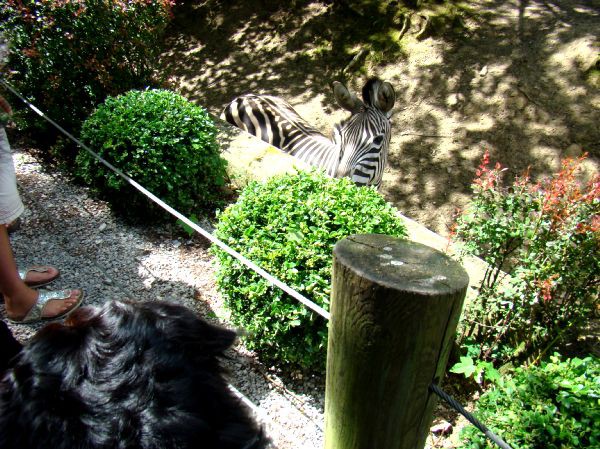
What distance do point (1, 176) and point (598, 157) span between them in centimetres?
688

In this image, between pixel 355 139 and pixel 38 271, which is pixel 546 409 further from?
pixel 38 271

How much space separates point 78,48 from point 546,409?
17.0 ft

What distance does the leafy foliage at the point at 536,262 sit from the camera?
8.38 feet

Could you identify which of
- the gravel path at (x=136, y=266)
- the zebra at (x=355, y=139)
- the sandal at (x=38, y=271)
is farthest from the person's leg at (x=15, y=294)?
the zebra at (x=355, y=139)

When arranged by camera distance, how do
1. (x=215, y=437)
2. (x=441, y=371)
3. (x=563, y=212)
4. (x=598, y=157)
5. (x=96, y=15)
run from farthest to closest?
(x=598, y=157)
(x=96, y=15)
(x=563, y=212)
(x=441, y=371)
(x=215, y=437)

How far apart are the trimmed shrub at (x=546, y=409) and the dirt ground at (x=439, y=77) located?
4043 mm

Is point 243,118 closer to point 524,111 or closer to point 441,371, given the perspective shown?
point 524,111

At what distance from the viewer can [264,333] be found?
282 centimetres

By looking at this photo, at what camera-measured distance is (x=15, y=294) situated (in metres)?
3.01

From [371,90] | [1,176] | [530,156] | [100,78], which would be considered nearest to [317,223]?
[1,176]

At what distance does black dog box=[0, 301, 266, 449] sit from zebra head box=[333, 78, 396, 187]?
3816 mm

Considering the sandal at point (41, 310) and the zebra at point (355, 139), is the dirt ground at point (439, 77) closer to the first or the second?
the zebra at point (355, 139)

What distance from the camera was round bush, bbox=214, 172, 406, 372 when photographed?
2.71 meters

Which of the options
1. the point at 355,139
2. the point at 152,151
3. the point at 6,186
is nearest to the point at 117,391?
the point at 6,186
